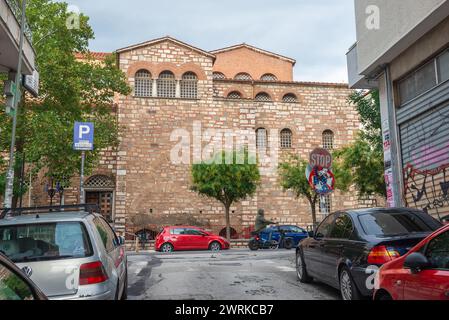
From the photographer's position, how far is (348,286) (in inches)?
255

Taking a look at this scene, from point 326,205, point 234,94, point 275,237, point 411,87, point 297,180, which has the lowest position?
point 275,237

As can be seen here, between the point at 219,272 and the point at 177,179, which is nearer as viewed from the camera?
the point at 219,272

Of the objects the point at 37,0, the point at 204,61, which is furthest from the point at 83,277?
the point at 204,61

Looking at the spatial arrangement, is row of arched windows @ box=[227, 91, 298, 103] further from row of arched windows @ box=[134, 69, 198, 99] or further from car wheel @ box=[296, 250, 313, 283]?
car wheel @ box=[296, 250, 313, 283]

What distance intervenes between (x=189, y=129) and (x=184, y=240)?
11.4 meters

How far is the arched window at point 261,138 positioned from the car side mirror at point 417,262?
3112 centimetres

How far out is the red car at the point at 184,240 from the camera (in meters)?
23.7

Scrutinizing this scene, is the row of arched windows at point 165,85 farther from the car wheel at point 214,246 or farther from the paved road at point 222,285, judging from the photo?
the paved road at point 222,285

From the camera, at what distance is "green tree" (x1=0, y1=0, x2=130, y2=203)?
800 inches

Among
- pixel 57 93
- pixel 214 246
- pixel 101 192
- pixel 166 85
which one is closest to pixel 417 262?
pixel 57 93

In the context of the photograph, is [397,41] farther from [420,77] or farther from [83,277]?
[83,277]

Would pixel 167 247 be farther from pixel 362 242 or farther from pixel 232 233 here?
pixel 362 242

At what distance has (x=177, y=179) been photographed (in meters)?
32.8
